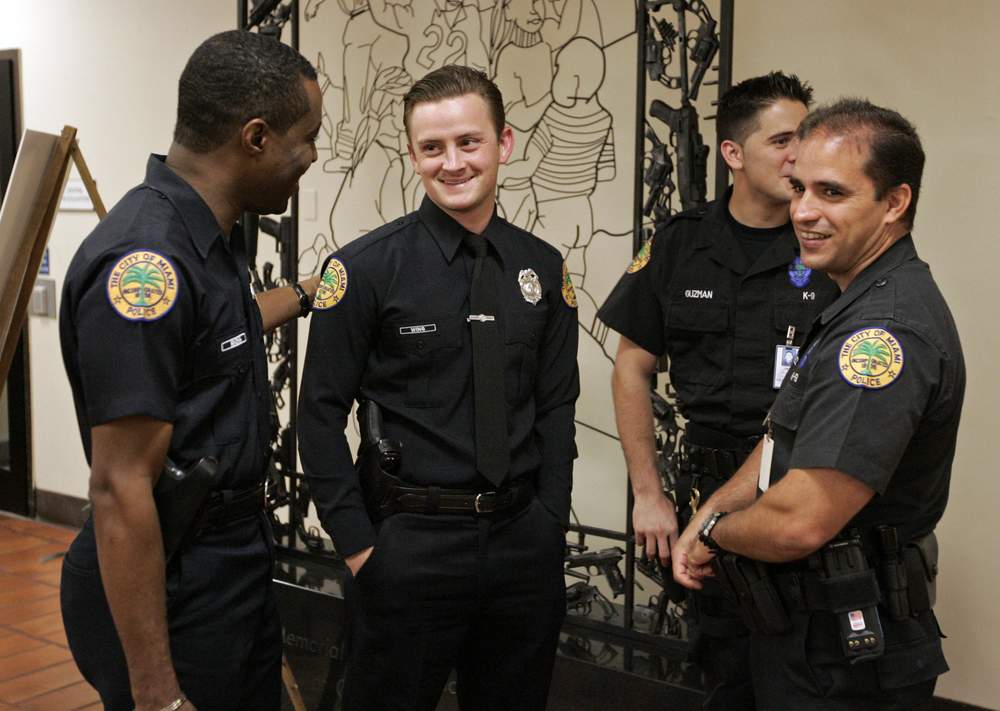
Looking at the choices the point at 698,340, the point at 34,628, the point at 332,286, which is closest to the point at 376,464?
the point at 332,286

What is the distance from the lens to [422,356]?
6.22ft

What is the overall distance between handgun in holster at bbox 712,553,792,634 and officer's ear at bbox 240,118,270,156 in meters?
1.04

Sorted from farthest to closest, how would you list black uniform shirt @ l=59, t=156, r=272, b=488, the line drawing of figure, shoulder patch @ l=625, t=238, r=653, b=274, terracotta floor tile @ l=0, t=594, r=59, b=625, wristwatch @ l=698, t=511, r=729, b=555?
terracotta floor tile @ l=0, t=594, r=59, b=625 < the line drawing of figure < shoulder patch @ l=625, t=238, r=653, b=274 < wristwatch @ l=698, t=511, r=729, b=555 < black uniform shirt @ l=59, t=156, r=272, b=488

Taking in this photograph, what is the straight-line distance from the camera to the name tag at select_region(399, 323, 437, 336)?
1892mm

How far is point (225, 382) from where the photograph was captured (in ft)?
4.89

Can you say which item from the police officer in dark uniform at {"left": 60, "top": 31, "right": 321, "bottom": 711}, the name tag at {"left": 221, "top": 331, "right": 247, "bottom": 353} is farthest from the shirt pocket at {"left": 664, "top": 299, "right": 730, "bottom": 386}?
the name tag at {"left": 221, "top": 331, "right": 247, "bottom": 353}

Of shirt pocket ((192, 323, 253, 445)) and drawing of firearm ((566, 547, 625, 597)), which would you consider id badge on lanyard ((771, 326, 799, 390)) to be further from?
shirt pocket ((192, 323, 253, 445))

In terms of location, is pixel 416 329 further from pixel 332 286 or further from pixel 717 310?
pixel 717 310

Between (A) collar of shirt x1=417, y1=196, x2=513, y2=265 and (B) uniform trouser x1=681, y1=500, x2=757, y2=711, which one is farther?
(B) uniform trouser x1=681, y1=500, x2=757, y2=711

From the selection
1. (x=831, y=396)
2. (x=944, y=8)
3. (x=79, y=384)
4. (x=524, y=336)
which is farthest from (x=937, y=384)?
(x=944, y=8)

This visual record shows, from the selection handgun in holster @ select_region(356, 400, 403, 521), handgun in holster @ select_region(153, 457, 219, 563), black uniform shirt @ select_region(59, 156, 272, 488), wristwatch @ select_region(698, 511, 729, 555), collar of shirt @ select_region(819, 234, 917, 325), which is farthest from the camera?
handgun in holster @ select_region(356, 400, 403, 521)

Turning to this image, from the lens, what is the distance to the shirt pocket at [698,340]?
87.5 inches

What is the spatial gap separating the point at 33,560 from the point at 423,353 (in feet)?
10.8

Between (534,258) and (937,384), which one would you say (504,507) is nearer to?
(534,258)
